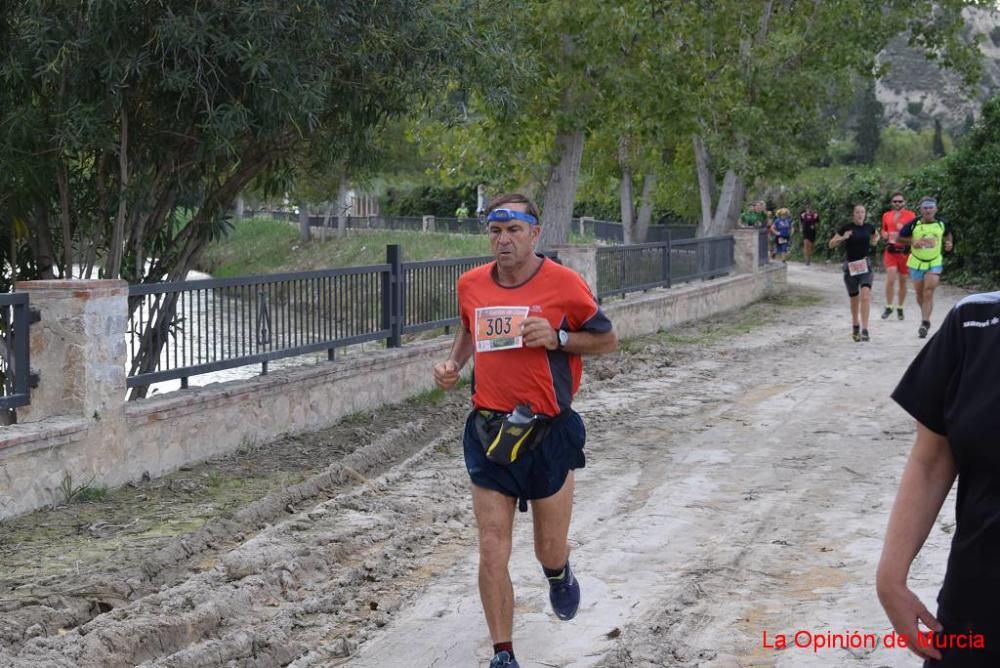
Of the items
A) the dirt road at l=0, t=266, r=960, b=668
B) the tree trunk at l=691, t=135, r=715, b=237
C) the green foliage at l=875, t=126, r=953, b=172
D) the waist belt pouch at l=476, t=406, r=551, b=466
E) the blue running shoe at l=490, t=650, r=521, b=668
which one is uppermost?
the green foliage at l=875, t=126, r=953, b=172

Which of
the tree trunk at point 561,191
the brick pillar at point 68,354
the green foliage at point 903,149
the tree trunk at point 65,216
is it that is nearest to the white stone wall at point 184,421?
the brick pillar at point 68,354

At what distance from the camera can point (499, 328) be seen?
18.7 ft

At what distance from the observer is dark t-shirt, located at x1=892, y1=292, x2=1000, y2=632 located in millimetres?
2898

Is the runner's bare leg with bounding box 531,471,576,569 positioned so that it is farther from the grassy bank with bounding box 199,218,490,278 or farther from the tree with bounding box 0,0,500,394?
the grassy bank with bounding box 199,218,490,278

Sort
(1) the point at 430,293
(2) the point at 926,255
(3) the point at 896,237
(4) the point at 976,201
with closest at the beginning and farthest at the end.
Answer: (1) the point at 430,293, (2) the point at 926,255, (3) the point at 896,237, (4) the point at 976,201

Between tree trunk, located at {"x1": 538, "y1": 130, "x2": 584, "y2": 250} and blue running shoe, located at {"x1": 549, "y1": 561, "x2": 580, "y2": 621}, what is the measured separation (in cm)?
1546

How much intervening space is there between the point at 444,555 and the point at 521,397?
2393 mm

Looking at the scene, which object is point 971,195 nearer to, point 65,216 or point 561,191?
point 561,191

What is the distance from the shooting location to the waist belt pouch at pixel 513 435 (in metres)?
5.54

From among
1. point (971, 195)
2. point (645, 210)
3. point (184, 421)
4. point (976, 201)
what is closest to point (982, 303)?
point (184, 421)

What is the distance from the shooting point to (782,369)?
16.0 meters

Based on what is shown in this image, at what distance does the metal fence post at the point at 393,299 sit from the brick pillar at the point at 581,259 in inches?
182

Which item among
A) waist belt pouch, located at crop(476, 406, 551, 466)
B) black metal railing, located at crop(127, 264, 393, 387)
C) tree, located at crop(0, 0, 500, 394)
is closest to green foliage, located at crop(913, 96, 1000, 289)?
tree, located at crop(0, 0, 500, 394)

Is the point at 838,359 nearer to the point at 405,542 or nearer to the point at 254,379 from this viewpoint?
the point at 254,379
